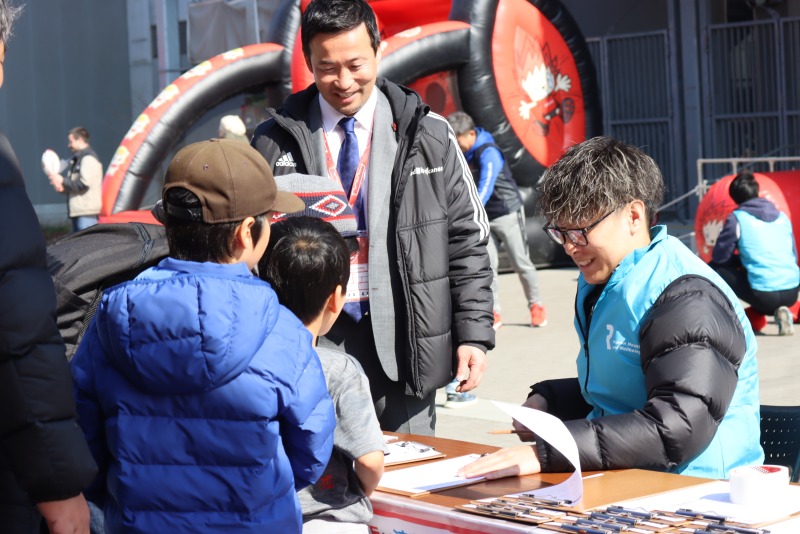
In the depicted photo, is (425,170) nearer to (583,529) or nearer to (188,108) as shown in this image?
(583,529)

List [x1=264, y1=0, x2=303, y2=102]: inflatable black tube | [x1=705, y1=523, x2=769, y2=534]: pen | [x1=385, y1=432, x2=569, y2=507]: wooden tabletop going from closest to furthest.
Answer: [x1=705, y1=523, x2=769, y2=534]: pen, [x1=385, y1=432, x2=569, y2=507]: wooden tabletop, [x1=264, y1=0, x2=303, y2=102]: inflatable black tube

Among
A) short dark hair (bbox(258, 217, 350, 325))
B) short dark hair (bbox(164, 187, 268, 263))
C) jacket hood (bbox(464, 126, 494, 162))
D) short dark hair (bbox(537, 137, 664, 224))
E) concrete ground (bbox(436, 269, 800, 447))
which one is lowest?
concrete ground (bbox(436, 269, 800, 447))

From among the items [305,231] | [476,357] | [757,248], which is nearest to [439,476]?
[305,231]

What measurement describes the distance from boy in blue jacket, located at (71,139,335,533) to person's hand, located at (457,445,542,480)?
49 cm

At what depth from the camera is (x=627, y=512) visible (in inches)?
91.1

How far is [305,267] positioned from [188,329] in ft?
1.44

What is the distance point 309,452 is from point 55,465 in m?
0.50

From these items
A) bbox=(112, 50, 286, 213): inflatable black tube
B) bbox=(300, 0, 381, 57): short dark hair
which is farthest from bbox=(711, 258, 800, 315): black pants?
bbox=(112, 50, 286, 213): inflatable black tube

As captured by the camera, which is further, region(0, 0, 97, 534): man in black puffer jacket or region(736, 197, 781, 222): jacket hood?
region(736, 197, 781, 222): jacket hood

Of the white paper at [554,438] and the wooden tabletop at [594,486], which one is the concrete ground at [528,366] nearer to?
the wooden tabletop at [594,486]

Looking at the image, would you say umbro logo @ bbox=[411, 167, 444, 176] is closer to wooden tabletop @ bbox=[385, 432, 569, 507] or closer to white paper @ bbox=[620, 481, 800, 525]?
wooden tabletop @ bbox=[385, 432, 569, 507]

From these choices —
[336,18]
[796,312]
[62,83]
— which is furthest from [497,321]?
[62,83]

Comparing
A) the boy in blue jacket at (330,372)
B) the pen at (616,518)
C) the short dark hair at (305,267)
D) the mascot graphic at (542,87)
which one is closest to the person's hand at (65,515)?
the boy in blue jacket at (330,372)

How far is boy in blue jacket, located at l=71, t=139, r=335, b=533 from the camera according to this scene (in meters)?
2.25
